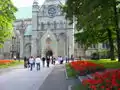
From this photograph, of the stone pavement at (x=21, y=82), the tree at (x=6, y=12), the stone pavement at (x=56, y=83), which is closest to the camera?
the stone pavement at (x=56, y=83)

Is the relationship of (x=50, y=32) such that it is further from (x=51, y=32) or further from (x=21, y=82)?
(x=21, y=82)

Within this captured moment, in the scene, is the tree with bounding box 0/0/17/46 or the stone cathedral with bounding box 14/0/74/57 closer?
the tree with bounding box 0/0/17/46

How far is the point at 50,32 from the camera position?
319 ft

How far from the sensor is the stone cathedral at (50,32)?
97.1 meters

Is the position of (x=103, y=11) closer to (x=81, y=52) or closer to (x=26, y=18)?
(x=81, y=52)

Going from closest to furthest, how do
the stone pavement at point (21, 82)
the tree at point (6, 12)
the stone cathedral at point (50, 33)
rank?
the stone pavement at point (21, 82) < the tree at point (6, 12) < the stone cathedral at point (50, 33)

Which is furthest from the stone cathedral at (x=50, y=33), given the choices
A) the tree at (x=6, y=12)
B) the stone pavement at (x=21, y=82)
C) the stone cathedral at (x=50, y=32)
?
the stone pavement at (x=21, y=82)

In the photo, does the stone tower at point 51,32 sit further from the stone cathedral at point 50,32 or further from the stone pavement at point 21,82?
the stone pavement at point 21,82

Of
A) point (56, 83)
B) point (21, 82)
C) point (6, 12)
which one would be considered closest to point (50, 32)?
point (6, 12)

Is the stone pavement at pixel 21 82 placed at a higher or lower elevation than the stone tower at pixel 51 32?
lower

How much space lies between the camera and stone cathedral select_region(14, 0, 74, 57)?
97125 mm

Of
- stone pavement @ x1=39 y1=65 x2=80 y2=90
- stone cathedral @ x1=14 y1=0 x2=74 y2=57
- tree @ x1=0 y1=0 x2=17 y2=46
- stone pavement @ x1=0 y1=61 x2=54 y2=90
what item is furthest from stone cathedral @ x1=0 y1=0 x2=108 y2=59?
stone pavement @ x1=39 y1=65 x2=80 y2=90

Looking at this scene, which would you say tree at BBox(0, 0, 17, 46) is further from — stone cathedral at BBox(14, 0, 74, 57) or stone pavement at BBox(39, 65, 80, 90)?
stone cathedral at BBox(14, 0, 74, 57)

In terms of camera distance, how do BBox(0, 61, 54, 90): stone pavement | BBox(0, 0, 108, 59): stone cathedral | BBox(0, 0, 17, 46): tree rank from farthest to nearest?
BBox(0, 0, 108, 59): stone cathedral → BBox(0, 0, 17, 46): tree → BBox(0, 61, 54, 90): stone pavement
